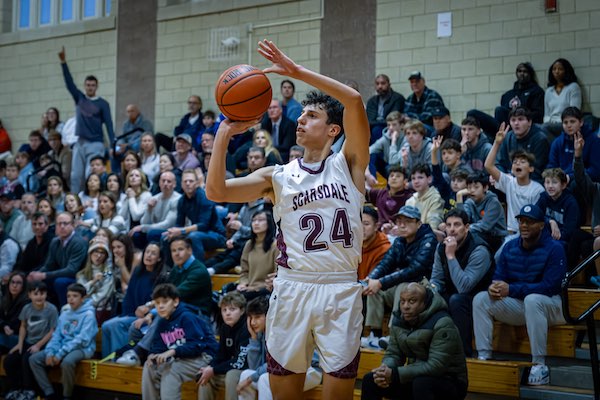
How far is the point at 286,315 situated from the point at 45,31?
1262cm

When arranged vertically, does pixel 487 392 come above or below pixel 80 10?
below

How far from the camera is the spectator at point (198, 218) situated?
29.6ft

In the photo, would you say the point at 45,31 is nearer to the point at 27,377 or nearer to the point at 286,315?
the point at 27,377

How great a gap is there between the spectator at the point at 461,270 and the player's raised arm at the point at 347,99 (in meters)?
2.63

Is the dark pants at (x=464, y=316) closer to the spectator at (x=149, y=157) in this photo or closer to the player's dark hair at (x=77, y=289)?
the player's dark hair at (x=77, y=289)

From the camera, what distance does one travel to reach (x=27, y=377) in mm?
8102

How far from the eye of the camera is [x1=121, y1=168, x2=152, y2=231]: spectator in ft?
32.3

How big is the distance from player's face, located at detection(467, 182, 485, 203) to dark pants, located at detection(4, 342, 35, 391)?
466 centimetres

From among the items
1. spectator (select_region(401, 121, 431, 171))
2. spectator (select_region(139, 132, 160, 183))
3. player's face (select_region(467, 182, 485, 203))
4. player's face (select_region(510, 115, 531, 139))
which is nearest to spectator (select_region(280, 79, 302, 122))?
spectator (select_region(139, 132, 160, 183))

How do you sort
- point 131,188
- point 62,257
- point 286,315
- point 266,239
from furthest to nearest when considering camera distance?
point 131,188, point 62,257, point 266,239, point 286,315

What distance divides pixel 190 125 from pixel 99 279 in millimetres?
4430

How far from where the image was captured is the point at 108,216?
9.82 meters

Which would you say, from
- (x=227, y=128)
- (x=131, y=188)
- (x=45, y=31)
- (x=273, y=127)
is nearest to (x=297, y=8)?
(x=273, y=127)

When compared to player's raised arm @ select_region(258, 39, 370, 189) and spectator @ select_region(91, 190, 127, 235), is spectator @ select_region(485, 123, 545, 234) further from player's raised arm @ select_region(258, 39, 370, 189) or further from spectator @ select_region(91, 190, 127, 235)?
spectator @ select_region(91, 190, 127, 235)
